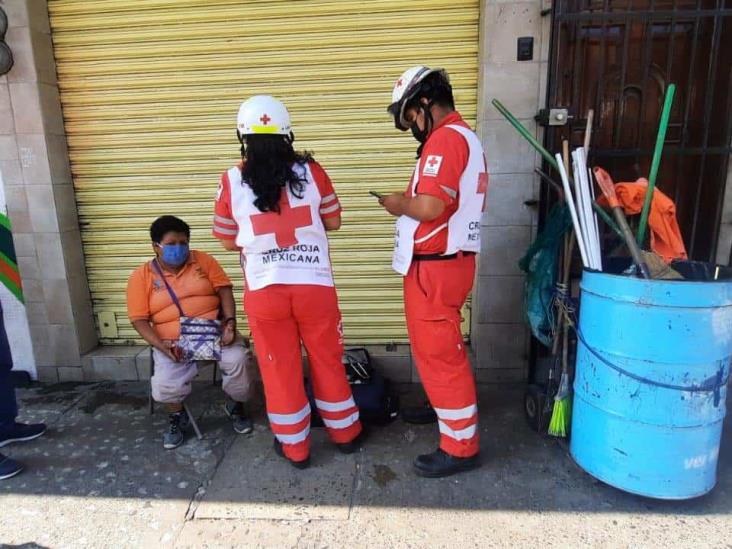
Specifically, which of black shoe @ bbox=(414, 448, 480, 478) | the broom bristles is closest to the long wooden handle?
the broom bristles

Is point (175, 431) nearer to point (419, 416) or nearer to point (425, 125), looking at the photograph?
point (419, 416)

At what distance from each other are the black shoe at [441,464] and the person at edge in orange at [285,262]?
49 centimetres

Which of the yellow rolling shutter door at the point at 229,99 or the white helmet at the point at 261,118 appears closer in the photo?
the white helmet at the point at 261,118

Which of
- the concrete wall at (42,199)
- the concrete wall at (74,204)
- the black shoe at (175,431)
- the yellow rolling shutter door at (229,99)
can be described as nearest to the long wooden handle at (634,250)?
the concrete wall at (74,204)

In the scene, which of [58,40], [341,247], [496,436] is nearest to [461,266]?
[496,436]

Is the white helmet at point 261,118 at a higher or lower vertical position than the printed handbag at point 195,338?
higher

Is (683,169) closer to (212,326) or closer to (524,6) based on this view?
(524,6)

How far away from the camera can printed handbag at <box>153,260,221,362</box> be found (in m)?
3.20

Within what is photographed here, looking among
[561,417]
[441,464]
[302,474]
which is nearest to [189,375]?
[302,474]

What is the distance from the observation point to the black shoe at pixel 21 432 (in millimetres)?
3197

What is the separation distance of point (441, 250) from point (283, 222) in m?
0.82

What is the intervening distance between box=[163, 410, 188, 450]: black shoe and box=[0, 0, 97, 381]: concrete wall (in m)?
1.38

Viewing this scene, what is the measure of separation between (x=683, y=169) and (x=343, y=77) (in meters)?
2.45

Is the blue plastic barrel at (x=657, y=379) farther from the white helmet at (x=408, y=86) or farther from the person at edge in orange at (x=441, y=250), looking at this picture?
the white helmet at (x=408, y=86)
